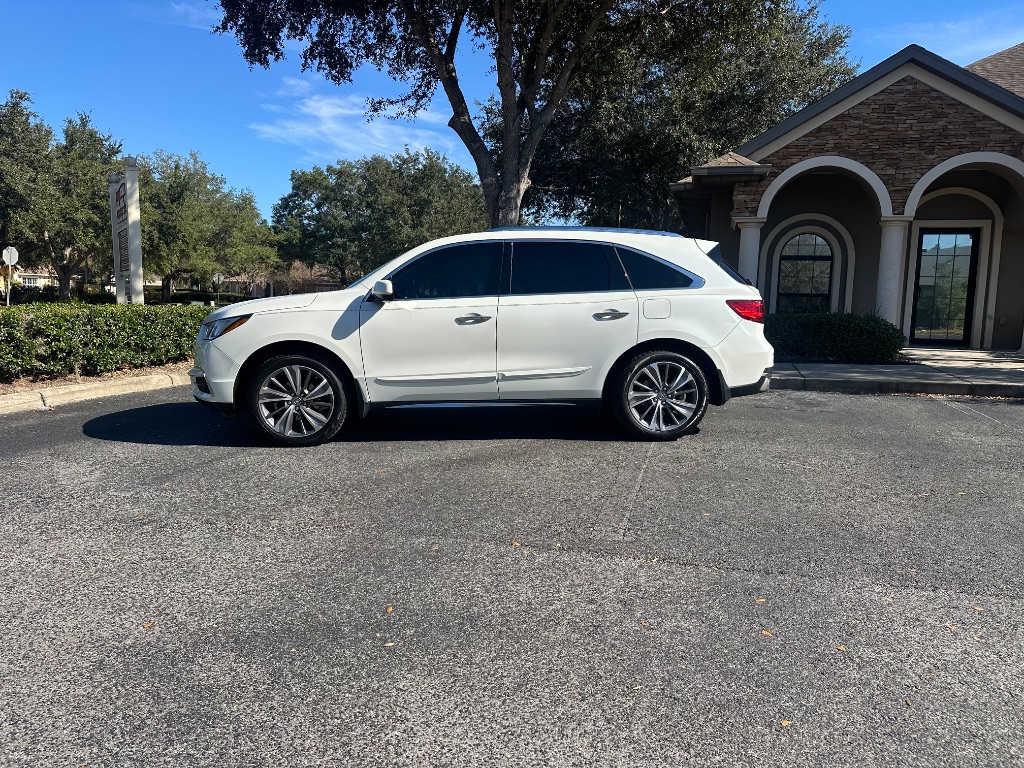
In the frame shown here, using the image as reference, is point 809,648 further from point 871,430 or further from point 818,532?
Answer: point 871,430

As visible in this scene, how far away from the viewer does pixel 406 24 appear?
14.6m

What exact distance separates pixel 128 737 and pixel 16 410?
649 cm

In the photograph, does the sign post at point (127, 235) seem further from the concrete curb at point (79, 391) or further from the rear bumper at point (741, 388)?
the rear bumper at point (741, 388)

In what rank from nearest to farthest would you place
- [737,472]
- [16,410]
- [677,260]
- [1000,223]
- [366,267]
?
[737,472] → [677,260] → [16,410] → [1000,223] → [366,267]

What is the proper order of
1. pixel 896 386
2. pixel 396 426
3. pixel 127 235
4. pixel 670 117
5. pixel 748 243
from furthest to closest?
1. pixel 670 117
2. pixel 748 243
3. pixel 127 235
4. pixel 896 386
5. pixel 396 426

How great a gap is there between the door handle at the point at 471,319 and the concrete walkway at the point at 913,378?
5.40m

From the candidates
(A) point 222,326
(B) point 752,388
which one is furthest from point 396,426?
(B) point 752,388

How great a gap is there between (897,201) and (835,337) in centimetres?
Answer: 299

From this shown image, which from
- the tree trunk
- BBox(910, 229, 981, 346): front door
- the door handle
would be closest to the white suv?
the door handle

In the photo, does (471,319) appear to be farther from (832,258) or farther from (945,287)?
(945,287)

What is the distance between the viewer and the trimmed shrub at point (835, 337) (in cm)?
1175

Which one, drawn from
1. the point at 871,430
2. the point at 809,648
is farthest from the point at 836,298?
the point at 809,648

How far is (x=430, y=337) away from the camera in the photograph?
5.82 metres

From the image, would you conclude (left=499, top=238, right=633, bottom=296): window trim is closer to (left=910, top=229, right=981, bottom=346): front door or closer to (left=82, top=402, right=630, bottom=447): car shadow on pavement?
(left=82, top=402, right=630, bottom=447): car shadow on pavement
